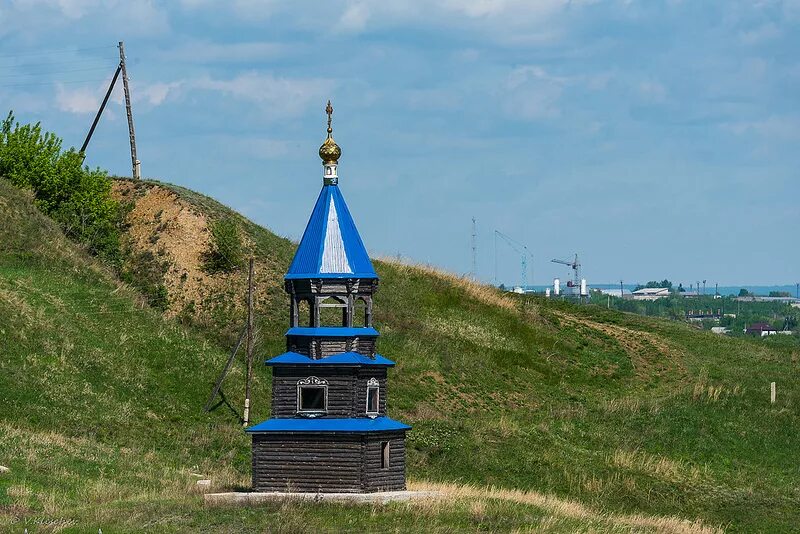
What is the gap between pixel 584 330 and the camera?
83000 millimetres

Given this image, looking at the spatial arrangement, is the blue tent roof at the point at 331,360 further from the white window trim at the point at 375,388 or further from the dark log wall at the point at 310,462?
the dark log wall at the point at 310,462

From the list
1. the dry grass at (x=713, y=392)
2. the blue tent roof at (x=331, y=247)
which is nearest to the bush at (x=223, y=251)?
the dry grass at (x=713, y=392)

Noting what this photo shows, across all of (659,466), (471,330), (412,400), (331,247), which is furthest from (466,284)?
(331,247)

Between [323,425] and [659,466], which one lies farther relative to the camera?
[659,466]

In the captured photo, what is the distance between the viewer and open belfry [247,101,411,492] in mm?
39844

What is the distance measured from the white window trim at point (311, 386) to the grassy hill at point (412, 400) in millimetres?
3576

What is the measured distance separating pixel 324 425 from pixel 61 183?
41839 millimetres

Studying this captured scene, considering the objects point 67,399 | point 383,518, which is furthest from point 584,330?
point 383,518

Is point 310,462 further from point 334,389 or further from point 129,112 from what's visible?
point 129,112

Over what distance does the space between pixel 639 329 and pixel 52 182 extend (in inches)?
1305

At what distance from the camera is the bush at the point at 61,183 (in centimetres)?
7688

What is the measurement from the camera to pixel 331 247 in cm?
4141

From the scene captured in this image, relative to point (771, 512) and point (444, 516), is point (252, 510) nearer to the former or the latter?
point (444, 516)

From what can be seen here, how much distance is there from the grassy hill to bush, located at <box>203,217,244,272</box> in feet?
2.33
